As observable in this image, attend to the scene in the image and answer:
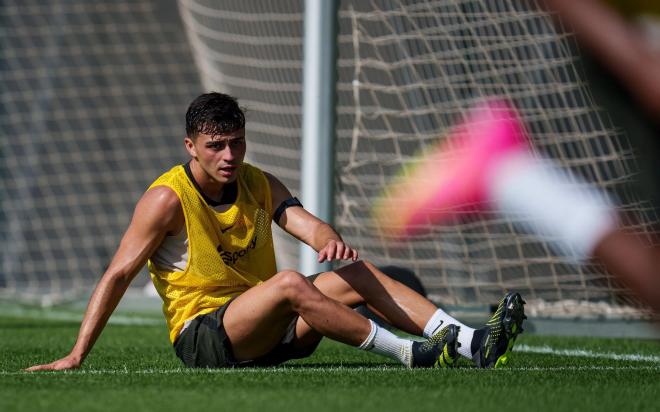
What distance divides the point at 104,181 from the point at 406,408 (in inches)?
510

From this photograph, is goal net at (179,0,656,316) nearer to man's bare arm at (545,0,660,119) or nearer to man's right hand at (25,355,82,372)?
man's right hand at (25,355,82,372)

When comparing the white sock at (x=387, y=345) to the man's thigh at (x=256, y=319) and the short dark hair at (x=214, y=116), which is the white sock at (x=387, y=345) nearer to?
the man's thigh at (x=256, y=319)

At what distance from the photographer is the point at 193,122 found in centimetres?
468

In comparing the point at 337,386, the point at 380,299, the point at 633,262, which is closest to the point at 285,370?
the point at 380,299

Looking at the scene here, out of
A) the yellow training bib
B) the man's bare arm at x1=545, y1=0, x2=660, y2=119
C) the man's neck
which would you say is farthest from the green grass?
the man's bare arm at x1=545, y1=0, x2=660, y2=119

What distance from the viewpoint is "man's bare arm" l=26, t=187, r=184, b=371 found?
14.2 ft

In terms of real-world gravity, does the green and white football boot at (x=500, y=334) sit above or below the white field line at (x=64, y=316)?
above

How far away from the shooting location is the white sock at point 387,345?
446 centimetres

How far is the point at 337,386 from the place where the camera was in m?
3.89

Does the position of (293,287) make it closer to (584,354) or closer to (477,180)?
(584,354)

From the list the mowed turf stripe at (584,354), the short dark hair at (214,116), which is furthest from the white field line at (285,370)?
the short dark hair at (214,116)

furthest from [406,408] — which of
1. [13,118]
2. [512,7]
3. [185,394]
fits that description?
[13,118]

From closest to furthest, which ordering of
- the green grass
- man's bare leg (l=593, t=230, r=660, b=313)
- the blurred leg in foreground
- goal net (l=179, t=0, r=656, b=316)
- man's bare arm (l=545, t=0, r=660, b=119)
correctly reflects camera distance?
1. man's bare arm (l=545, t=0, r=660, b=119)
2. man's bare leg (l=593, t=230, r=660, b=313)
3. the green grass
4. the blurred leg in foreground
5. goal net (l=179, t=0, r=656, b=316)

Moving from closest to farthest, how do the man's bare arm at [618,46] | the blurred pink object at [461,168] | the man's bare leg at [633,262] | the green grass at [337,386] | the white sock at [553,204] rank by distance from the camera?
1. the man's bare arm at [618,46]
2. the man's bare leg at [633,262]
3. the white sock at [553,204]
4. the green grass at [337,386]
5. the blurred pink object at [461,168]
